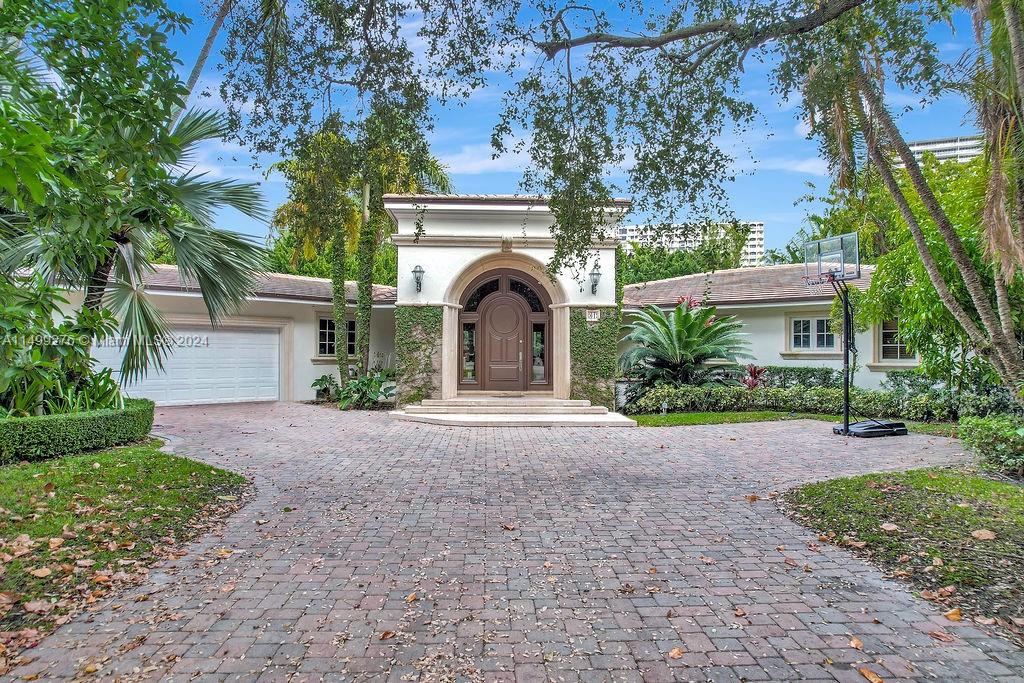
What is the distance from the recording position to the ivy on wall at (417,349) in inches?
552

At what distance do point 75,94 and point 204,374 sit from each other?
1363 centimetres

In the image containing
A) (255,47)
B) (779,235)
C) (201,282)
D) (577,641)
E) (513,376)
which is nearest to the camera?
(577,641)

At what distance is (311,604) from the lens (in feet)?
12.1

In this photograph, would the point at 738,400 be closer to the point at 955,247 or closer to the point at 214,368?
the point at 955,247

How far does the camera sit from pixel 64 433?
7898 mm

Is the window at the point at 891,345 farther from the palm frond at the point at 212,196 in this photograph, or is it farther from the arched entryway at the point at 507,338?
the palm frond at the point at 212,196

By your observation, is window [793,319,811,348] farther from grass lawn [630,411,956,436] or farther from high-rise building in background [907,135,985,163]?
high-rise building in background [907,135,985,163]

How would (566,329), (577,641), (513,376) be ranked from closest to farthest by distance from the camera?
(577,641) < (566,329) < (513,376)

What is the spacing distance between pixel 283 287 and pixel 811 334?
15.2m

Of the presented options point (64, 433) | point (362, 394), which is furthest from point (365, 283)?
point (64, 433)

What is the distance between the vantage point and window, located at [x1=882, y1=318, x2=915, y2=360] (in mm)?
14883

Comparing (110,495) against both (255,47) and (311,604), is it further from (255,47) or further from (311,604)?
(255,47)

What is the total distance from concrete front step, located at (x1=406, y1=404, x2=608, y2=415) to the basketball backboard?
5299 mm

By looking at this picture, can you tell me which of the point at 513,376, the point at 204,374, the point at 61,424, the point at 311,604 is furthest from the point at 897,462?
the point at 204,374
